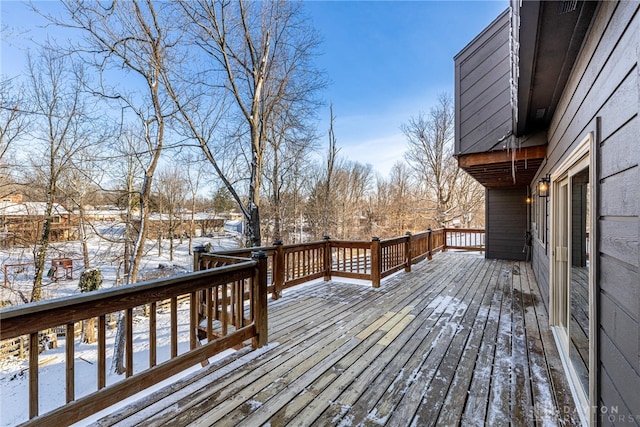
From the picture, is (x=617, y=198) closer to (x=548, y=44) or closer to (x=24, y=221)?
(x=548, y=44)

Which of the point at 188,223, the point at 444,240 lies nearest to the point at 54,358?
the point at 444,240

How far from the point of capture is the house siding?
1.10 metres

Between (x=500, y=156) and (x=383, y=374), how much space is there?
435cm

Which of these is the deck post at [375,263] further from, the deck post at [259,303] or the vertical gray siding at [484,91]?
the deck post at [259,303]

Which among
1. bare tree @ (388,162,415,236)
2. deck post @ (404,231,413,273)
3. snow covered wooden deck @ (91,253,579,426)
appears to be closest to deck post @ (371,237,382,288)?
snow covered wooden deck @ (91,253,579,426)

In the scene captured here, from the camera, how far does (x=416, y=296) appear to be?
4805 millimetres

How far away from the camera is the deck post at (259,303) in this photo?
9.43 feet

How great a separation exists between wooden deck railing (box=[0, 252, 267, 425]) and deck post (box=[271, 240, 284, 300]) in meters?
1.68

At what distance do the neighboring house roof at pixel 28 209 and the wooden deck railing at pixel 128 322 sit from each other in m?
9.49

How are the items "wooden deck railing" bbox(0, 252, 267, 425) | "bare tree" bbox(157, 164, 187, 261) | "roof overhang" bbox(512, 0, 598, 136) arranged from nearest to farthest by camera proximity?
"wooden deck railing" bbox(0, 252, 267, 425)
"roof overhang" bbox(512, 0, 598, 136)
"bare tree" bbox(157, 164, 187, 261)

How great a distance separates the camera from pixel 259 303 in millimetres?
2889

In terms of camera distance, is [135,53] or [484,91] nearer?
[484,91]

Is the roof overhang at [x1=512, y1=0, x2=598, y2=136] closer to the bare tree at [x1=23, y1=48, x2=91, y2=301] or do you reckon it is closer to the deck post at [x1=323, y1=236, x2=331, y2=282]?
the deck post at [x1=323, y1=236, x2=331, y2=282]

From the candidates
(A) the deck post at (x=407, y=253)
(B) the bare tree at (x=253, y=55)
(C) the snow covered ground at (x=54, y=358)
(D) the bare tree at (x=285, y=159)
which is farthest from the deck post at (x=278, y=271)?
(D) the bare tree at (x=285, y=159)
